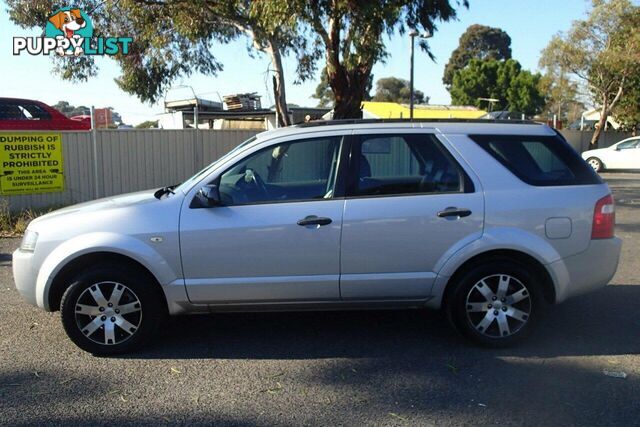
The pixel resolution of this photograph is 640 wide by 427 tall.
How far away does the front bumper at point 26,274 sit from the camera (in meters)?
4.52

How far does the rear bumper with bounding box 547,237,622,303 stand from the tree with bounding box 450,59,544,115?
2133 inches

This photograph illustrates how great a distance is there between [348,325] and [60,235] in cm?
251

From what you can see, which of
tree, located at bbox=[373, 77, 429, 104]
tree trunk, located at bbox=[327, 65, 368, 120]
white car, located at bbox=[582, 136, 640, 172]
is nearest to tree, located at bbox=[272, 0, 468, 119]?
tree trunk, located at bbox=[327, 65, 368, 120]

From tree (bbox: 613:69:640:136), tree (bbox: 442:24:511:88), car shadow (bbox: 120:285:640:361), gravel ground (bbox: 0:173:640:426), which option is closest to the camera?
gravel ground (bbox: 0:173:640:426)

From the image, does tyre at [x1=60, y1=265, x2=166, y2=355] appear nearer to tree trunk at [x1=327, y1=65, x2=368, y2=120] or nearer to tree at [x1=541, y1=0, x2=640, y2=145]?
tree trunk at [x1=327, y1=65, x2=368, y2=120]

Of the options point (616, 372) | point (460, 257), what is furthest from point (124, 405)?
point (616, 372)

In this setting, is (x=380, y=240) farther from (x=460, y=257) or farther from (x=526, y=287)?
(x=526, y=287)

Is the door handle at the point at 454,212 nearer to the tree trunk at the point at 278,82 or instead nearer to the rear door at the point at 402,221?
the rear door at the point at 402,221

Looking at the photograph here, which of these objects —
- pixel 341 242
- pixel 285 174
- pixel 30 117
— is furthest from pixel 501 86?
pixel 341 242

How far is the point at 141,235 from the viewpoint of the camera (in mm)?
4410

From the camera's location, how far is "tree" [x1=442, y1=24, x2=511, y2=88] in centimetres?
8350

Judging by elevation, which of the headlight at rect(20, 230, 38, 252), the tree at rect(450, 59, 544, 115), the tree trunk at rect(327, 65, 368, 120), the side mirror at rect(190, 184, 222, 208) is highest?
the tree at rect(450, 59, 544, 115)

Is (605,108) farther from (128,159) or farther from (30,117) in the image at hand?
(30,117)

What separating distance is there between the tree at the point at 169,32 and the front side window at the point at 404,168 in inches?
262
